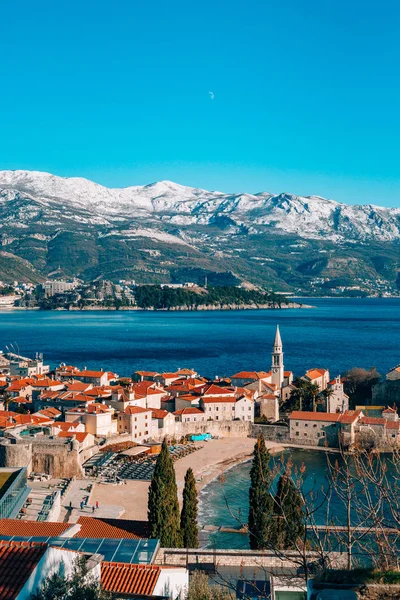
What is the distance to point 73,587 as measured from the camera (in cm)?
621

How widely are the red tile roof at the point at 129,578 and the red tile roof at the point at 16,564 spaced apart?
2.01m

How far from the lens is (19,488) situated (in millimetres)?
19828

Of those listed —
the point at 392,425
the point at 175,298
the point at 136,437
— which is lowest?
the point at 136,437

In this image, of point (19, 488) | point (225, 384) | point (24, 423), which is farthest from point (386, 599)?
point (225, 384)

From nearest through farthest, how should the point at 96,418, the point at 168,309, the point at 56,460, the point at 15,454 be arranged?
the point at 15,454
the point at 56,460
the point at 96,418
the point at 168,309

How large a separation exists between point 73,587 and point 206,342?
→ 9025 cm

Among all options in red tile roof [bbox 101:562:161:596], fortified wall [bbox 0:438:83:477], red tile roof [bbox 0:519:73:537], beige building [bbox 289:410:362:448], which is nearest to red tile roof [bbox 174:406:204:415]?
beige building [bbox 289:410:362:448]

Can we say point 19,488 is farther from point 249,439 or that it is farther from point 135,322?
point 135,322

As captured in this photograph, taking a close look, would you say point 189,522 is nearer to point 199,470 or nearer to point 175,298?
point 199,470

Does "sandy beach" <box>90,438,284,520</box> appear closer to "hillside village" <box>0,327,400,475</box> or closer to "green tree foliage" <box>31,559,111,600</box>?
"hillside village" <box>0,327,400,475</box>

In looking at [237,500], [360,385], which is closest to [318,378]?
[360,385]

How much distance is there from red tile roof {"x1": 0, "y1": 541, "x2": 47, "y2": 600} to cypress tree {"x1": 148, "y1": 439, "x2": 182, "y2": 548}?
12027 millimetres

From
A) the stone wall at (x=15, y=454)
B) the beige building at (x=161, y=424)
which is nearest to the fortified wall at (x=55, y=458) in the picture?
the stone wall at (x=15, y=454)

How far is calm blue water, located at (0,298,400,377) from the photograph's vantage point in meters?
71.0
